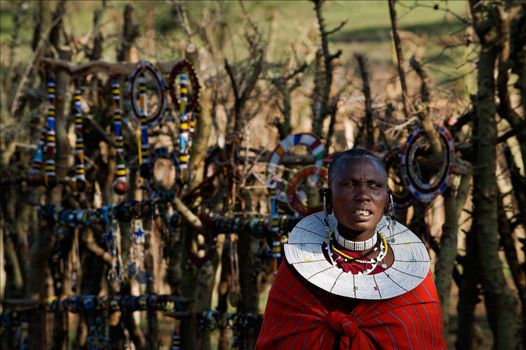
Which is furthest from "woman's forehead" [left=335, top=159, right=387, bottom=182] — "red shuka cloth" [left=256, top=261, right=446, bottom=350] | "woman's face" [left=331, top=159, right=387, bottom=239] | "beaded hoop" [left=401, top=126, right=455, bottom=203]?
"beaded hoop" [left=401, top=126, right=455, bottom=203]

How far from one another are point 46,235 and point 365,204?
6161 mm

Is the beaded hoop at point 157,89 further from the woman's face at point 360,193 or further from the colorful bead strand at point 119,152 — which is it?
the woman's face at point 360,193

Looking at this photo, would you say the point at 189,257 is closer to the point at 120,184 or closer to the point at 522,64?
the point at 120,184

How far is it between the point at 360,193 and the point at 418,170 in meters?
3.57

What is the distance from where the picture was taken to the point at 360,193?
3.69 meters

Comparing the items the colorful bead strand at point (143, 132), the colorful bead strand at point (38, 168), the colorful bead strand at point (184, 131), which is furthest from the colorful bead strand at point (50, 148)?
the colorful bead strand at point (184, 131)

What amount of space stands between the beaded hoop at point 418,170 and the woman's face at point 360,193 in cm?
307

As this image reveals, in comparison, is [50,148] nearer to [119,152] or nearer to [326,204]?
[119,152]

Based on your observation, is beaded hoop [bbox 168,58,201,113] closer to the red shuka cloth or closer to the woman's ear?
the woman's ear

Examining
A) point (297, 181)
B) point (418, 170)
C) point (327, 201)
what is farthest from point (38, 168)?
point (327, 201)

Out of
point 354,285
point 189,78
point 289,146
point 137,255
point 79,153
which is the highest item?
point 189,78

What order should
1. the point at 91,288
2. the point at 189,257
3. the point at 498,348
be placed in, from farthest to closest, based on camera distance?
the point at 91,288 < the point at 189,257 < the point at 498,348

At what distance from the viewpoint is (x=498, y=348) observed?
762 centimetres

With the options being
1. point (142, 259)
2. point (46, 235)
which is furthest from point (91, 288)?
point (142, 259)
